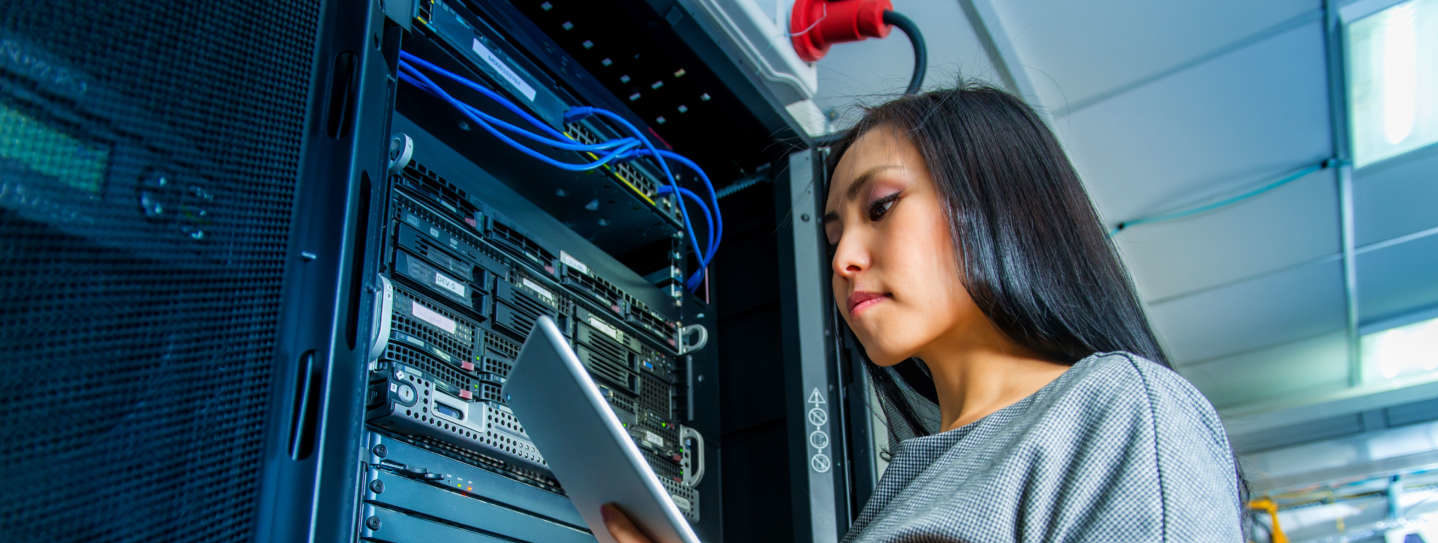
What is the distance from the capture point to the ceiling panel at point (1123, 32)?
1.99 m

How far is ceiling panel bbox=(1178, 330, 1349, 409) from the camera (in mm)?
3619

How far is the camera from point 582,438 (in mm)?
631

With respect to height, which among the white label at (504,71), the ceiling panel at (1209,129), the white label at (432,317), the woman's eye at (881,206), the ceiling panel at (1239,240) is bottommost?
the white label at (432,317)

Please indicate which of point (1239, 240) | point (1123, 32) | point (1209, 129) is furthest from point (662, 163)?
point (1239, 240)

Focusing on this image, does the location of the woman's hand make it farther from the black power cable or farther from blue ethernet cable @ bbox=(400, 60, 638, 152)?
the black power cable

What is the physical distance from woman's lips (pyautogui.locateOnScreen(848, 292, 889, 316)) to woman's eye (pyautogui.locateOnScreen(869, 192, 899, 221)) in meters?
0.08

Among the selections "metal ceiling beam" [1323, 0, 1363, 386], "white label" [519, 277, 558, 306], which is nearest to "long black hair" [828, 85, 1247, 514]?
"white label" [519, 277, 558, 306]

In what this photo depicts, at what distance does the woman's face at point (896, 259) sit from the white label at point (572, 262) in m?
0.35

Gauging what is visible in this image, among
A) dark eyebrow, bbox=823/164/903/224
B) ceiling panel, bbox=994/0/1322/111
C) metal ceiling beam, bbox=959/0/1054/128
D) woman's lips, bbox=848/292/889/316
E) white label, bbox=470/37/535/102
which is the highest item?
ceiling panel, bbox=994/0/1322/111

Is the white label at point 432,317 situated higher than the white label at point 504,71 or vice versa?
the white label at point 504,71

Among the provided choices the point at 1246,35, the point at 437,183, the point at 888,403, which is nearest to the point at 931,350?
the point at 888,403

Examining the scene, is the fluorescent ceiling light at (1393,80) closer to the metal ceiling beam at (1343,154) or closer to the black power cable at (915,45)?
the metal ceiling beam at (1343,154)

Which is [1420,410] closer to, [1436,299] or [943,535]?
[1436,299]

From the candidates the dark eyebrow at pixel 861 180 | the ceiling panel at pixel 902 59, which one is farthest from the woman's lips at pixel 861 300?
the ceiling panel at pixel 902 59
